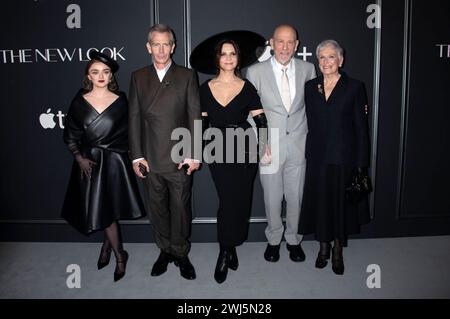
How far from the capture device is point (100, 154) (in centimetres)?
302

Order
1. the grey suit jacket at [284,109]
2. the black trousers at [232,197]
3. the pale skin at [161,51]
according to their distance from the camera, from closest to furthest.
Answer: the pale skin at [161,51] < the black trousers at [232,197] < the grey suit jacket at [284,109]

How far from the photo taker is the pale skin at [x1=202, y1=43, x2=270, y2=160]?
9.50ft

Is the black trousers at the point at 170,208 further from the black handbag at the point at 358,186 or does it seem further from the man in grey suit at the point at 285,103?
the black handbag at the point at 358,186

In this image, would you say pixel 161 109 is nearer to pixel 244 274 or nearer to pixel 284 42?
pixel 284 42

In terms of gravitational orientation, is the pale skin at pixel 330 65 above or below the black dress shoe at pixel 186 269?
above

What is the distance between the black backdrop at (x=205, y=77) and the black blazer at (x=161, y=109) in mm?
807

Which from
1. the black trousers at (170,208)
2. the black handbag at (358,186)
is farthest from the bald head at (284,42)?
the black trousers at (170,208)

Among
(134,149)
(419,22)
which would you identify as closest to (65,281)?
(134,149)

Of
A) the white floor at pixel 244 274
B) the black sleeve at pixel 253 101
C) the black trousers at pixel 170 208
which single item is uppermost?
the black sleeve at pixel 253 101

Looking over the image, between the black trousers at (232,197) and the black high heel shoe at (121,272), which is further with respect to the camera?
the black high heel shoe at (121,272)

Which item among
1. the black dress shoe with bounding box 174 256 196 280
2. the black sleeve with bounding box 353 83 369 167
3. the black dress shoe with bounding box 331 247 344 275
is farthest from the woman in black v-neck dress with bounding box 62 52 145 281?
the black sleeve with bounding box 353 83 369 167

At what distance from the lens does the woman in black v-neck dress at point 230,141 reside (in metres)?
2.93

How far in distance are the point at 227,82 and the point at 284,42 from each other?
54 cm

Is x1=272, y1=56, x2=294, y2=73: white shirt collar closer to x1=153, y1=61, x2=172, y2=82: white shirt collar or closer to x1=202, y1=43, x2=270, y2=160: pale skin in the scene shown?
x1=202, y1=43, x2=270, y2=160: pale skin
